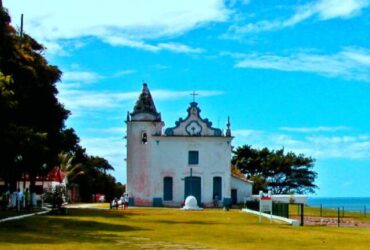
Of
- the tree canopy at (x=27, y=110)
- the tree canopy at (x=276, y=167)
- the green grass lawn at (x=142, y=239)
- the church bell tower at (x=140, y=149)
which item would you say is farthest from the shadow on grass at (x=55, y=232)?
the tree canopy at (x=276, y=167)

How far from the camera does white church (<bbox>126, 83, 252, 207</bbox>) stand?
71250 mm

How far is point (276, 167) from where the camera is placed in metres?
105

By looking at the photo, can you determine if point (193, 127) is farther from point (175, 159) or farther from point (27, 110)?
point (27, 110)

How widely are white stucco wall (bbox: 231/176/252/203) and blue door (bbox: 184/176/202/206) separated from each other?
540 cm

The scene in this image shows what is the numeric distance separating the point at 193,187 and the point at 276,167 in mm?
36106

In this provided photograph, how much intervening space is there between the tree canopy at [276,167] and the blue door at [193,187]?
3362cm

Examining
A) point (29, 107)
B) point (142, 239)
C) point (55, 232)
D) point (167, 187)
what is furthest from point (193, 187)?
point (142, 239)

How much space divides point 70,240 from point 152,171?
49292 millimetres

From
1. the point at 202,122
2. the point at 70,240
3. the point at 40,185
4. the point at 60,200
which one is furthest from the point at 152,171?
the point at 70,240

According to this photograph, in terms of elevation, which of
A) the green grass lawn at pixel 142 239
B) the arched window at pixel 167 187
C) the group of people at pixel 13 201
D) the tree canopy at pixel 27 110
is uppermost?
the tree canopy at pixel 27 110

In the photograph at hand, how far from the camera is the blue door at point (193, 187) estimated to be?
71.3 metres

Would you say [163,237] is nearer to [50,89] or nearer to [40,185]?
[50,89]

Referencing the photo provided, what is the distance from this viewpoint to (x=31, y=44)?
4366 cm

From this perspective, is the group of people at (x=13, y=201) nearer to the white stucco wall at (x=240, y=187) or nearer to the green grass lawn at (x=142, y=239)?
the green grass lawn at (x=142, y=239)
